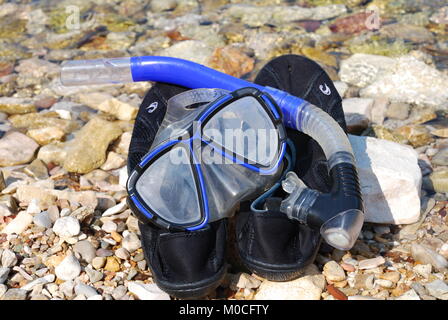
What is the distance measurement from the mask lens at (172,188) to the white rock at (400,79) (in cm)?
262

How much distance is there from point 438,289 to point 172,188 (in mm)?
1329

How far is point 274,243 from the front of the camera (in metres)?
2.65

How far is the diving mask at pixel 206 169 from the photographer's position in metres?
2.72

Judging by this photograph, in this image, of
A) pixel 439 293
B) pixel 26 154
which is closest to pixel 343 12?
pixel 26 154

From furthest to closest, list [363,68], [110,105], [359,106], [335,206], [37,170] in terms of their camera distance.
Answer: [363,68]
[110,105]
[359,106]
[37,170]
[335,206]

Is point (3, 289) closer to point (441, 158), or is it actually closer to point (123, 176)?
point (123, 176)

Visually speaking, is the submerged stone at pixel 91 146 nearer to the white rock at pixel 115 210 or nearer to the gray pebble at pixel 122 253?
the white rock at pixel 115 210

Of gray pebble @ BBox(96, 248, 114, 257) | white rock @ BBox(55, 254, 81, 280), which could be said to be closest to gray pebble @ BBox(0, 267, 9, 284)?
white rock @ BBox(55, 254, 81, 280)

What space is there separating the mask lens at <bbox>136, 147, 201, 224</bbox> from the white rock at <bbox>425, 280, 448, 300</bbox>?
1135mm

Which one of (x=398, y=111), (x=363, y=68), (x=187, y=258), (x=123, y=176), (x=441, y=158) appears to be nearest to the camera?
(x=187, y=258)

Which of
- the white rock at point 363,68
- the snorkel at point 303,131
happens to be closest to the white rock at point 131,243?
the snorkel at point 303,131

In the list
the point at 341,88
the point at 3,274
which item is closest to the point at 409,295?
the point at 3,274

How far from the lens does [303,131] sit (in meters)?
3.02
